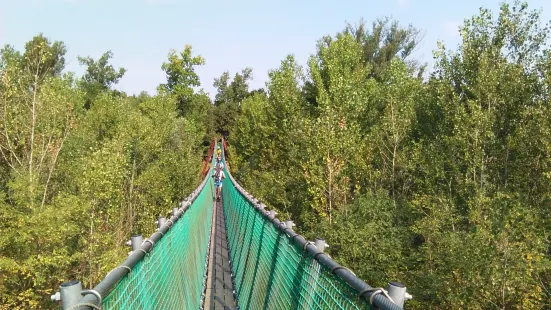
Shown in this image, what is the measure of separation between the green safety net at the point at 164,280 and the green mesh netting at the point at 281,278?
0.63 metres

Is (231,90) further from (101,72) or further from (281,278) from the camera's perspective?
(281,278)

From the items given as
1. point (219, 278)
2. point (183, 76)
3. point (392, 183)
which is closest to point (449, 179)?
point (392, 183)

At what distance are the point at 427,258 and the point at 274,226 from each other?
13.3 meters

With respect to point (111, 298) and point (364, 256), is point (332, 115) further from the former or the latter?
point (111, 298)

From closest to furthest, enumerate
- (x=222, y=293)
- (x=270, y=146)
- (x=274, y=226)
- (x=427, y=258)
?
(x=274, y=226), (x=222, y=293), (x=427, y=258), (x=270, y=146)

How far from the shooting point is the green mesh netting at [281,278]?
2.06m

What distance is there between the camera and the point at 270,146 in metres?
28.1

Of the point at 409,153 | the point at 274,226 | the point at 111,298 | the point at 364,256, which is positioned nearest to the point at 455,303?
the point at 364,256

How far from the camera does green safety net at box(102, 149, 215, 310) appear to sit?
6.82ft

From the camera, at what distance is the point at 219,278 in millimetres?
7137

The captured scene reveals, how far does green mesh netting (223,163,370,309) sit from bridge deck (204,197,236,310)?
0.30 meters

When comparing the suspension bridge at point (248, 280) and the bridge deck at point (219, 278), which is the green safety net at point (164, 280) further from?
the bridge deck at point (219, 278)

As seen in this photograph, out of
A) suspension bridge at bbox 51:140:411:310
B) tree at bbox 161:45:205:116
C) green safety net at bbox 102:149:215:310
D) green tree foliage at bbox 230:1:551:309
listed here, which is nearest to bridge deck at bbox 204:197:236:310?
suspension bridge at bbox 51:140:411:310

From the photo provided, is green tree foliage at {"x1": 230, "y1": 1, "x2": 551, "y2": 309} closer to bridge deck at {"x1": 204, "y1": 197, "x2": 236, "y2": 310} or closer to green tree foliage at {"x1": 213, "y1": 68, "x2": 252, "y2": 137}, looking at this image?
bridge deck at {"x1": 204, "y1": 197, "x2": 236, "y2": 310}
